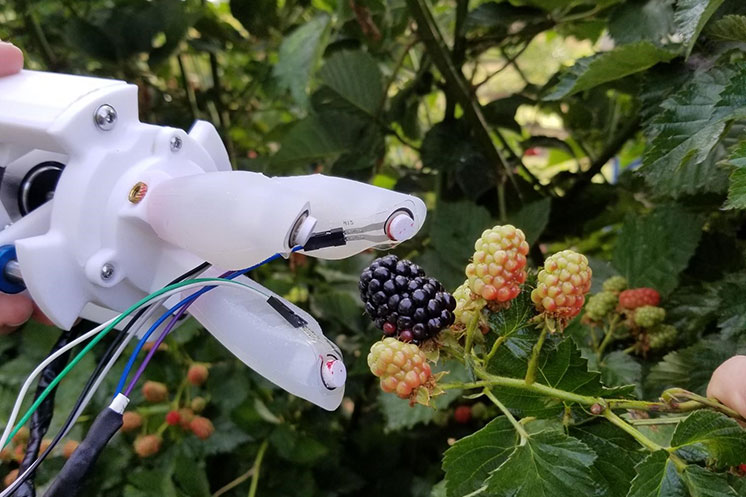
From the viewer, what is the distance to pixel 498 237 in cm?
28

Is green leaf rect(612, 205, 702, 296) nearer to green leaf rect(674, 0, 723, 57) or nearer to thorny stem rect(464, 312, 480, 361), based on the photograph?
green leaf rect(674, 0, 723, 57)

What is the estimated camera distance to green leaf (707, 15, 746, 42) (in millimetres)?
401

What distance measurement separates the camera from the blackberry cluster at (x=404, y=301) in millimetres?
289

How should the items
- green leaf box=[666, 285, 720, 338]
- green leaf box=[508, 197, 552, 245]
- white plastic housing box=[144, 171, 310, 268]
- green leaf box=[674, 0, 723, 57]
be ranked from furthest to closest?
green leaf box=[508, 197, 552, 245] → green leaf box=[666, 285, 720, 338] → green leaf box=[674, 0, 723, 57] → white plastic housing box=[144, 171, 310, 268]

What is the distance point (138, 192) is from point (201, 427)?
33 cm

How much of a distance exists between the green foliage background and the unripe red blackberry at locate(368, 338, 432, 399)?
0.31 ft

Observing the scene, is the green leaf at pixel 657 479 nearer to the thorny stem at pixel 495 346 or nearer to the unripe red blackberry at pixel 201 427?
the thorny stem at pixel 495 346

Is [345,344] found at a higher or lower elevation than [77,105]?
lower

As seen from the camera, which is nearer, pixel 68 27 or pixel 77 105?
pixel 77 105

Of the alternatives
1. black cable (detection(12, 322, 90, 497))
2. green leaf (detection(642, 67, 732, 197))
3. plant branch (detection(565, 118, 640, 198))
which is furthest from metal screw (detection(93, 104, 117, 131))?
plant branch (detection(565, 118, 640, 198))

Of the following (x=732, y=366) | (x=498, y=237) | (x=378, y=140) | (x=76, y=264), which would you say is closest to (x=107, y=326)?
(x=76, y=264)

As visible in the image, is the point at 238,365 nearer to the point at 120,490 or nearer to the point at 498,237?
the point at 120,490

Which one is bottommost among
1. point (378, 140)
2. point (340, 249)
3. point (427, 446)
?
point (427, 446)

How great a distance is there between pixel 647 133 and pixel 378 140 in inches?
11.5
